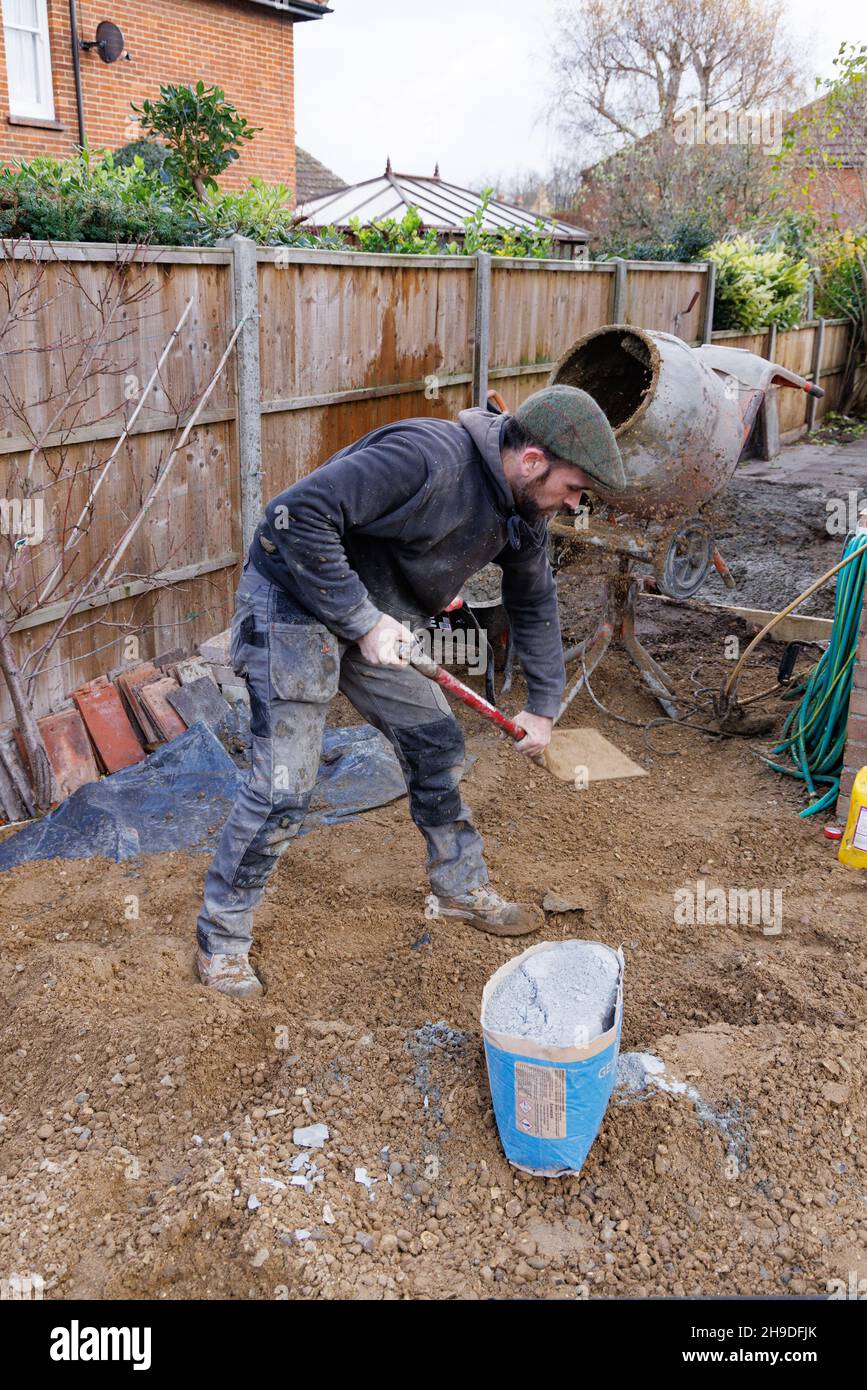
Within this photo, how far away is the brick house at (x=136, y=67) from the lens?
39.5ft

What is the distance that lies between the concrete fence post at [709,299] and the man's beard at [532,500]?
36.8ft

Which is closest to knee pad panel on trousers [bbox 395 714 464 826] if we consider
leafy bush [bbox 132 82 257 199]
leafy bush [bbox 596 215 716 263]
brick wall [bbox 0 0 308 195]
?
leafy bush [bbox 132 82 257 199]

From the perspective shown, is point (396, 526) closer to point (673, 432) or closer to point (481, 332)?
point (673, 432)

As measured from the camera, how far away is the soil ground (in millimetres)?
2434

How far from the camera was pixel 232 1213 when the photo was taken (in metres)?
2.49

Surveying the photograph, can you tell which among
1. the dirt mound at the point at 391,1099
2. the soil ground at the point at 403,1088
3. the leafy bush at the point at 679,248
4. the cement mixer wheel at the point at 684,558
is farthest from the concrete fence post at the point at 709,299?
the dirt mound at the point at 391,1099

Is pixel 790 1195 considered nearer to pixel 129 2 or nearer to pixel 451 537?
pixel 451 537

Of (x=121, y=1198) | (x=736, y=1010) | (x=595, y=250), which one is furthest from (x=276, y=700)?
(x=595, y=250)

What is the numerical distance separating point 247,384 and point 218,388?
160 mm

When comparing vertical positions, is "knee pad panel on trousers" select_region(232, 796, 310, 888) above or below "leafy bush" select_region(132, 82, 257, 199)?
below

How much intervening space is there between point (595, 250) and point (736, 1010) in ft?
51.5

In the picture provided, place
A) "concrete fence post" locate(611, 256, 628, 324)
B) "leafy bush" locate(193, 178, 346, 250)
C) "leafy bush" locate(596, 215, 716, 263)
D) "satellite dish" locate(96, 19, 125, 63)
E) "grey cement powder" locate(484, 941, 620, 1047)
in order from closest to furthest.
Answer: "grey cement powder" locate(484, 941, 620, 1047)
"leafy bush" locate(193, 178, 346, 250)
"concrete fence post" locate(611, 256, 628, 324)
"satellite dish" locate(96, 19, 125, 63)
"leafy bush" locate(596, 215, 716, 263)

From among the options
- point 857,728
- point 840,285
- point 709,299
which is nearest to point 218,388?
point 857,728

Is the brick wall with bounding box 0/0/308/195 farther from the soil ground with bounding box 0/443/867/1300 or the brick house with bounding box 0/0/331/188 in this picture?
the soil ground with bounding box 0/443/867/1300
